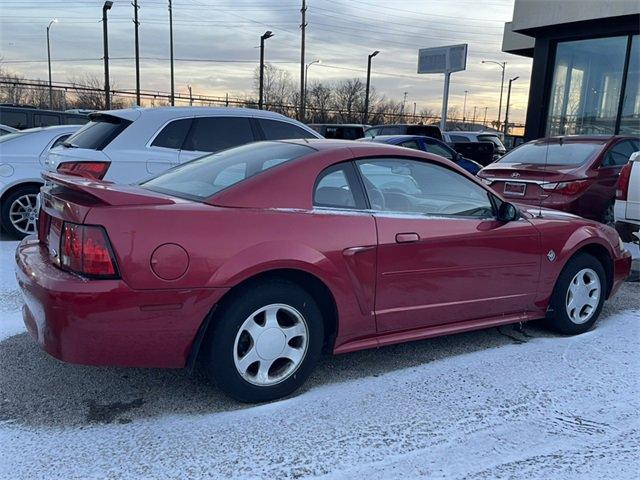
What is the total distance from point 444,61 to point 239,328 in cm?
2207

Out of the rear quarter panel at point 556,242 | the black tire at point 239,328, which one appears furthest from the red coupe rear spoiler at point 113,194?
the rear quarter panel at point 556,242

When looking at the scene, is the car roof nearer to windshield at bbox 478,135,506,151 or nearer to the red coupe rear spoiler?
the red coupe rear spoiler

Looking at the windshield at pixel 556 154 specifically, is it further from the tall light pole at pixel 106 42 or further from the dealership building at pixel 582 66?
the tall light pole at pixel 106 42

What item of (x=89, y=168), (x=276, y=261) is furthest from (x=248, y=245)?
(x=89, y=168)

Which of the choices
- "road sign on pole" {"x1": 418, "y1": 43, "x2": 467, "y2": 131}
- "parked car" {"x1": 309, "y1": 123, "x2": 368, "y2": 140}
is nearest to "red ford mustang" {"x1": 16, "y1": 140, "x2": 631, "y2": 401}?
"parked car" {"x1": 309, "y1": 123, "x2": 368, "y2": 140}

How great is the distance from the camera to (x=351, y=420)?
2986 millimetres

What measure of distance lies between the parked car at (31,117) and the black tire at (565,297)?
11387 mm

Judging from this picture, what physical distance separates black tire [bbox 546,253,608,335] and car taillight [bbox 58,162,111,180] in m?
4.54

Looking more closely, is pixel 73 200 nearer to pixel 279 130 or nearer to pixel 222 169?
pixel 222 169

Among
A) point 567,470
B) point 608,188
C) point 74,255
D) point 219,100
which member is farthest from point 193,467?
point 219,100

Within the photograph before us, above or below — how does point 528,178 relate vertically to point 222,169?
below

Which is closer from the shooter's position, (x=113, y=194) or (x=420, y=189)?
(x=113, y=194)

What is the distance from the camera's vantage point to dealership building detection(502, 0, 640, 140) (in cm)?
1402

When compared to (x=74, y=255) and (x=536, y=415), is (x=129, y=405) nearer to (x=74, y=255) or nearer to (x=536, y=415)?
(x=74, y=255)
